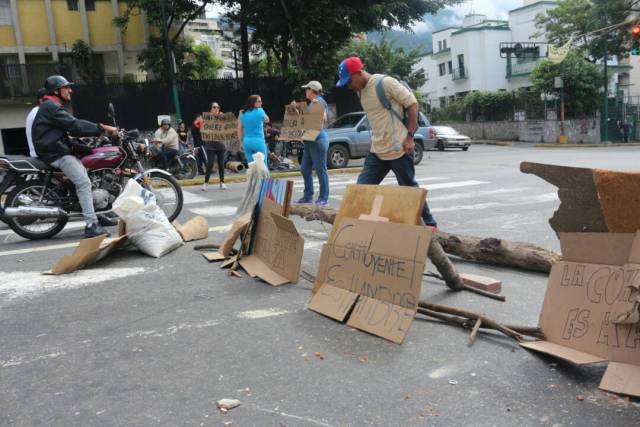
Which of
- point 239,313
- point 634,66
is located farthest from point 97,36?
point 634,66

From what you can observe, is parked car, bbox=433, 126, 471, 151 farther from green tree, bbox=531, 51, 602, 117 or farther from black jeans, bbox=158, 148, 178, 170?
black jeans, bbox=158, 148, 178, 170

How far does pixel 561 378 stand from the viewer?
9.91ft

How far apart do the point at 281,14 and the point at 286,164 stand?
6.77 m

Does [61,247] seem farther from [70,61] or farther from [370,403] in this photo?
[70,61]

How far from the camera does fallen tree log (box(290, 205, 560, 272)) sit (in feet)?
16.3

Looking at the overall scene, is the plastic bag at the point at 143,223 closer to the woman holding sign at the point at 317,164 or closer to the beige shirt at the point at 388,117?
the beige shirt at the point at 388,117

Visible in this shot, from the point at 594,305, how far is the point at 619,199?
0.57 metres

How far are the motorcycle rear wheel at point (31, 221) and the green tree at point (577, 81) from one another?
33488 millimetres

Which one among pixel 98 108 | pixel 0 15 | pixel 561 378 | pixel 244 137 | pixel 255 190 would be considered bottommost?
pixel 561 378

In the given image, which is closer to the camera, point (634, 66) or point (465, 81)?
point (634, 66)

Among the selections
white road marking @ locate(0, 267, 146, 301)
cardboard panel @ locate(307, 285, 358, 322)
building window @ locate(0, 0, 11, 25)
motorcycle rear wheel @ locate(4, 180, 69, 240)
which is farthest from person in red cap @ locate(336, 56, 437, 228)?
building window @ locate(0, 0, 11, 25)

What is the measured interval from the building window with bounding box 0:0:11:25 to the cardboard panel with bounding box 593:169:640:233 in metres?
31.0

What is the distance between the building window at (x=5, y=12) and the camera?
91.4 feet

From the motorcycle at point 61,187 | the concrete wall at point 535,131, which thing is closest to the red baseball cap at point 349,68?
the motorcycle at point 61,187
